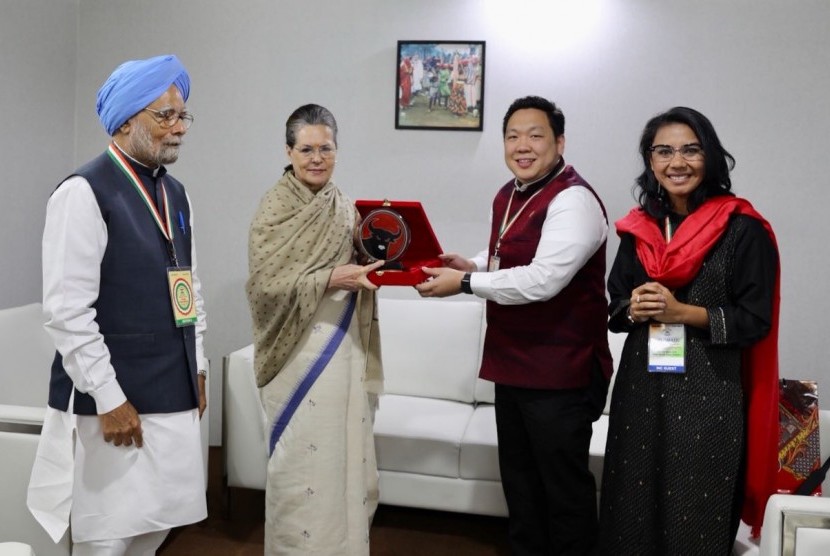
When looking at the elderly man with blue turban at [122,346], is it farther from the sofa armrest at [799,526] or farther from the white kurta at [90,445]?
the sofa armrest at [799,526]

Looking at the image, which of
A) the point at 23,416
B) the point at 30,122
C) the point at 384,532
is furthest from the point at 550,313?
the point at 30,122

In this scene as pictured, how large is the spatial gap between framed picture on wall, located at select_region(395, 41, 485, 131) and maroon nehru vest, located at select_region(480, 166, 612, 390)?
1.28 meters

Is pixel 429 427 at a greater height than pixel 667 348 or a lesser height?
lesser

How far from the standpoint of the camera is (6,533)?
2232 millimetres

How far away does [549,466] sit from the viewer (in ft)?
7.58

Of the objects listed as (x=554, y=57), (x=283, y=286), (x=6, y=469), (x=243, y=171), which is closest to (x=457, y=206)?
(x=554, y=57)

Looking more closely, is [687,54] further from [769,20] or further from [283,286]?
[283,286]

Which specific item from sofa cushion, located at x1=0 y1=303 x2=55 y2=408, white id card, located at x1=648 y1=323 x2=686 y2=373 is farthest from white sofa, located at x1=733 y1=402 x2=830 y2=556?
sofa cushion, located at x1=0 y1=303 x2=55 y2=408

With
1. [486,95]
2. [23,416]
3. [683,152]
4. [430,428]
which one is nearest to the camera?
[683,152]

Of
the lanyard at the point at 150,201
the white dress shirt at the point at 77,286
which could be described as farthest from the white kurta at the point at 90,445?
the lanyard at the point at 150,201

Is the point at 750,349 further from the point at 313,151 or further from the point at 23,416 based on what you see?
the point at 23,416

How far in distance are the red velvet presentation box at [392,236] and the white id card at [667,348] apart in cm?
72

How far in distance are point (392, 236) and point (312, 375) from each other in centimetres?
48

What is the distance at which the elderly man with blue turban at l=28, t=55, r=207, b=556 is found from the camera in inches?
68.4
